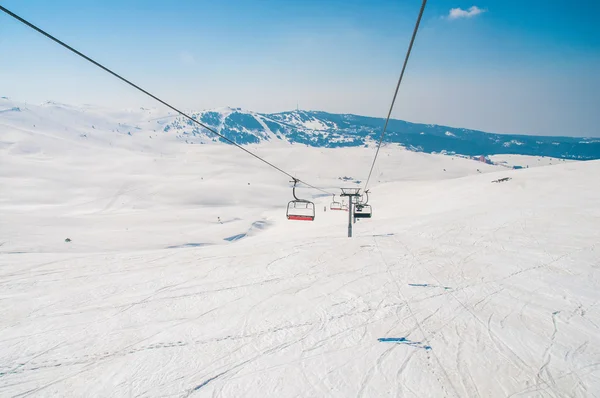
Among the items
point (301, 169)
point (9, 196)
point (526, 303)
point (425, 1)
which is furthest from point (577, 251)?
point (301, 169)

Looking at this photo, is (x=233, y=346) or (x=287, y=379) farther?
(x=233, y=346)

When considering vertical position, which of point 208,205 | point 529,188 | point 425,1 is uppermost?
point 425,1

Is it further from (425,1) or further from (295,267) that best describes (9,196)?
(425,1)

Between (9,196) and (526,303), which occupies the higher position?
(526,303)

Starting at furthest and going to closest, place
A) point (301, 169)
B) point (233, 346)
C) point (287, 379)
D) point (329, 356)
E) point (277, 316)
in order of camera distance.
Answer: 1. point (301, 169)
2. point (277, 316)
3. point (233, 346)
4. point (329, 356)
5. point (287, 379)

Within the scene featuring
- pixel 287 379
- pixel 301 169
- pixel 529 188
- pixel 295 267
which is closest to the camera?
pixel 287 379

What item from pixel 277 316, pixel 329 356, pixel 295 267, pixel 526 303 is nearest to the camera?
pixel 329 356

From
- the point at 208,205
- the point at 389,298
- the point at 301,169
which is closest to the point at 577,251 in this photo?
the point at 389,298

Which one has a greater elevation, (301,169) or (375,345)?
(375,345)

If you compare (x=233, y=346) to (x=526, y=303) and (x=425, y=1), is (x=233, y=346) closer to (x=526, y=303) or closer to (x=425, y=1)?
(x=425, y=1)
